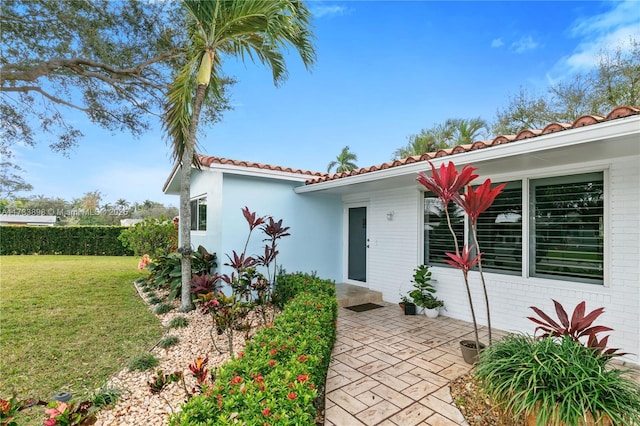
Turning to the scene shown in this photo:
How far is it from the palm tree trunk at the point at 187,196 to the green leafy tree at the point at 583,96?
15.7 m

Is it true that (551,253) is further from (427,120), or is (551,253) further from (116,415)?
(427,120)

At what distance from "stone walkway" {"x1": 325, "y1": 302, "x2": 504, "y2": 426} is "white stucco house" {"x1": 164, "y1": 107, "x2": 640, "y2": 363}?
1257mm

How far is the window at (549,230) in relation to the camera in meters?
4.82

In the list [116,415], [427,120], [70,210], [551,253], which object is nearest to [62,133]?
[116,415]

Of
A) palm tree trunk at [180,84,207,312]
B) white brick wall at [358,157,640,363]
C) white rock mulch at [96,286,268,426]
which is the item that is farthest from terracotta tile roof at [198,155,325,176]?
white rock mulch at [96,286,268,426]

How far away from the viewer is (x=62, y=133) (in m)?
7.91

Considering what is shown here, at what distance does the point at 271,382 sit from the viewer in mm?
2277

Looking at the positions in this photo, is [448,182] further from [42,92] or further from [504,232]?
[42,92]

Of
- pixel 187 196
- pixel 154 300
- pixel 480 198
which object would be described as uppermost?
pixel 187 196

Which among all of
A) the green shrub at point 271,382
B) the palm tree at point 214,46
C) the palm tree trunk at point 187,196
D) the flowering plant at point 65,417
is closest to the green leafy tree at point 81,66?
the palm tree at point 214,46

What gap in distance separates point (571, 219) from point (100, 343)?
8.12m

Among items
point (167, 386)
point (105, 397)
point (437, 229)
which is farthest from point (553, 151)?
point (105, 397)

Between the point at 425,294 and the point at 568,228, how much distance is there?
2904 millimetres

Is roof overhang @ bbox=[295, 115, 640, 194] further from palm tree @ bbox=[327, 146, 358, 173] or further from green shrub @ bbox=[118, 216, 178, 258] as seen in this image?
palm tree @ bbox=[327, 146, 358, 173]
